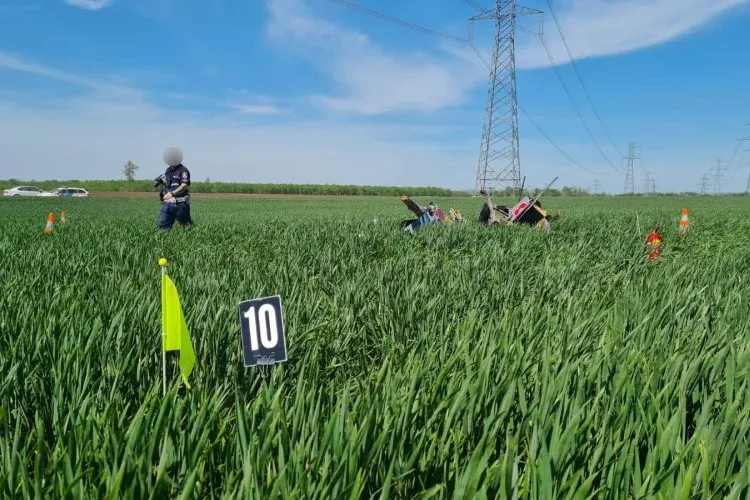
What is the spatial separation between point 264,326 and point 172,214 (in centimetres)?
791

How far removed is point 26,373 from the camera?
189 centimetres

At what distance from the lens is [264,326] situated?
6.29 feet

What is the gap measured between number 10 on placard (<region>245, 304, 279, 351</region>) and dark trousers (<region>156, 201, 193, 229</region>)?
25.0ft

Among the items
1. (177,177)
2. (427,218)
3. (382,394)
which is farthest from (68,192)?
(382,394)

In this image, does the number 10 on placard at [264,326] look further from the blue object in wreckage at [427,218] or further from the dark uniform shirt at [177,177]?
the blue object in wreckage at [427,218]

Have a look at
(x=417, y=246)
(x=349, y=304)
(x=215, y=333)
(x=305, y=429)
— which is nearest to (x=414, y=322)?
(x=349, y=304)

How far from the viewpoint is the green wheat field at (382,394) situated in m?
1.17

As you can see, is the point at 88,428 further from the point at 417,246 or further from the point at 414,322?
the point at 417,246

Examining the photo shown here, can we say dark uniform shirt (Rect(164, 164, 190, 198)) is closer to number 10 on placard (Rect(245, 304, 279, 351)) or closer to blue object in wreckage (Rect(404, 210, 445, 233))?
blue object in wreckage (Rect(404, 210, 445, 233))

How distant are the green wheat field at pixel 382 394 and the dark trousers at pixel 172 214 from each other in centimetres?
418

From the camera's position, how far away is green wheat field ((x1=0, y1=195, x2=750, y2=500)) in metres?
1.17

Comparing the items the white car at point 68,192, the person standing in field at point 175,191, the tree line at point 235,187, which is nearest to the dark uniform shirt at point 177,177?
the person standing in field at point 175,191

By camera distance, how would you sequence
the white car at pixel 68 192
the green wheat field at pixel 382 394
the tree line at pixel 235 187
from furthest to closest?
the tree line at pixel 235 187 → the white car at pixel 68 192 → the green wheat field at pixel 382 394

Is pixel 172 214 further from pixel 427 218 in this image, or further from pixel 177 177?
pixel 427 218
